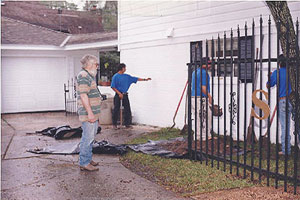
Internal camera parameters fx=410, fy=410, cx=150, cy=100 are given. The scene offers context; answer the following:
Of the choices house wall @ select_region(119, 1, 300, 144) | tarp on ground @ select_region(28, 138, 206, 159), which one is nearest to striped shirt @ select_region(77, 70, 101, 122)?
tarp on ground @ select_region(28, 138, 206, 159)

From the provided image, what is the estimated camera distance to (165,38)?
37.6 ft

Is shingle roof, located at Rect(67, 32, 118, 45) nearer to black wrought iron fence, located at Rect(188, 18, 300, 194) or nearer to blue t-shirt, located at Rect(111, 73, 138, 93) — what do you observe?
blue t-shirt, located at Rect(111, 73, 138, 93)

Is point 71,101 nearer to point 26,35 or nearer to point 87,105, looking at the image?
point 26,35

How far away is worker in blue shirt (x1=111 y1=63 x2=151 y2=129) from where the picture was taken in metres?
11.5

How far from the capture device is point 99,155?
25.9 ft

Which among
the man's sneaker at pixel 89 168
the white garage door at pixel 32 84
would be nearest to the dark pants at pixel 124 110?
the man's sneaker at pixel 89 168

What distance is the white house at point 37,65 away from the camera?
1628 cm

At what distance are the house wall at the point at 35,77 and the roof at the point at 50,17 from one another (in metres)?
7.57

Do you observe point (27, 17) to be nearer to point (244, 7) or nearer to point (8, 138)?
point (8, 138)

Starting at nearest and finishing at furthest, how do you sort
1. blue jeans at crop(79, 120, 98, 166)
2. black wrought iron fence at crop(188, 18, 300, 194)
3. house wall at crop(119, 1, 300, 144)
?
black wrought iron fence at crop(188, 18, 300, 194) < blue jeans at crop(79, 120, 98, 166) < house wall at crop(119, 1, 300, 144)

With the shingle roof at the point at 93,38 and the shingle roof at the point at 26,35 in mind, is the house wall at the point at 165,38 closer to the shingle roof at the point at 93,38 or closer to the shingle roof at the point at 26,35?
the shingle roof at the point at 93,38

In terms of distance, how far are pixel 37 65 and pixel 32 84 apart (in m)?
0.81

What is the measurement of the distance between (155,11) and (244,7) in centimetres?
336

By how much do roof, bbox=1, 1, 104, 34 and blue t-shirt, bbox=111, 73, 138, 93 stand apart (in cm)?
1411
